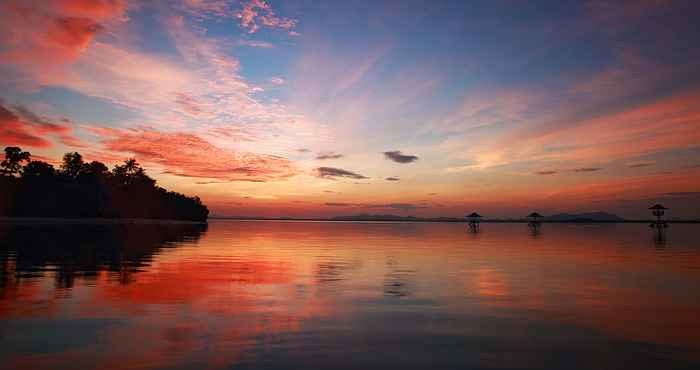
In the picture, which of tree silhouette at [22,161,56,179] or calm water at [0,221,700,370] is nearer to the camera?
calm water at [0,221,700,370]

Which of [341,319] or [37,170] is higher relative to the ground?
[37,170]

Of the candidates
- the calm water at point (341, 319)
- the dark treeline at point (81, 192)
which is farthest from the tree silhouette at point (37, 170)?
the calm water at point (341, 319)

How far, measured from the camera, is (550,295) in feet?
50.0

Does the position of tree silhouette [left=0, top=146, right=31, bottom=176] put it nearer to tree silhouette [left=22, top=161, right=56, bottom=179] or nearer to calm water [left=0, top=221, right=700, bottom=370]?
tree silhouette [left=22, top=161, right=56, bottom=179]

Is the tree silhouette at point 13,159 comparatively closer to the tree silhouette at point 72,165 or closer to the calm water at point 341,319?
the tree silhouette at point 72,165

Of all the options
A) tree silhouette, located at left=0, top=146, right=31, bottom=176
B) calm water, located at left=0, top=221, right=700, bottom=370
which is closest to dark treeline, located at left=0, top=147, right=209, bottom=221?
tree silhouette, located at left=0, top=146, right=31, bottom=176

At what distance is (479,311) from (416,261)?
14.1 m

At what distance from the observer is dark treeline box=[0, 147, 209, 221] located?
108 meters

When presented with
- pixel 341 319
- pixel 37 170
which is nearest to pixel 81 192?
pixel 37 170

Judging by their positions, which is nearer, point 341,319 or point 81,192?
point 341,319

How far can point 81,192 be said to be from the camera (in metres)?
119

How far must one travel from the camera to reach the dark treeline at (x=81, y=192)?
354 feet

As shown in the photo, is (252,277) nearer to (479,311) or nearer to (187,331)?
(187,331)

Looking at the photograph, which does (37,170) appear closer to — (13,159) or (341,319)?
(13,159)
